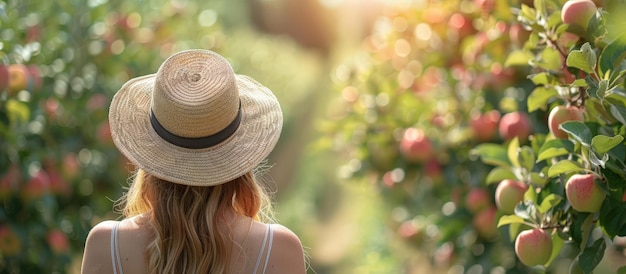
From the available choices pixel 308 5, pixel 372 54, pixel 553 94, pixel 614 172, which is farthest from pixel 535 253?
pixel 308 5

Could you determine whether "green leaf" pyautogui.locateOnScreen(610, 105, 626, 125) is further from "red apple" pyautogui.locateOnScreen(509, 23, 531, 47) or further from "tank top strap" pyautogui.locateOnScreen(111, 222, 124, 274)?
"tank top strap" pyautogui.locateOnScreen(111, 222, 124, 274)

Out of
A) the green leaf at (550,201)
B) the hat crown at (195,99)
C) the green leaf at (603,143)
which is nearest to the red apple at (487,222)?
the green leaf at (550,201)

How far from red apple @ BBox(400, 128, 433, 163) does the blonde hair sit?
1.46 m

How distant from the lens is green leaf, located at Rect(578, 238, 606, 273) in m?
1.77

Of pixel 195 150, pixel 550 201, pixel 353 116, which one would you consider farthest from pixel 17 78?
pixel 550 201

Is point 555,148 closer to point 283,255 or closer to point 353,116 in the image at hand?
point 283,255

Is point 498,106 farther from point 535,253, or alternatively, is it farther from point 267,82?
point 267,82

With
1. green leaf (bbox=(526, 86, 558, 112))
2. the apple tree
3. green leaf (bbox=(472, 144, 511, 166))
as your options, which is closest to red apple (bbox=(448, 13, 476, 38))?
the apple tree

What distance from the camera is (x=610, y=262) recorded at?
10.3 ft

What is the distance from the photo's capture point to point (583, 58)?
1.66m

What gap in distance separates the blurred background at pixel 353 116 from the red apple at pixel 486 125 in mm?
11

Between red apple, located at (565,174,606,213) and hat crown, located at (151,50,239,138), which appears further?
red apple, located at (565,174,606,213)

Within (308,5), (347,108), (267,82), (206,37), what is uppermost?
(347,108)

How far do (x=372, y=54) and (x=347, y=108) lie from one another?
33 centimetres
